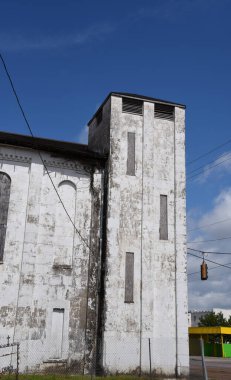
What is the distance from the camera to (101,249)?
70.4 feet

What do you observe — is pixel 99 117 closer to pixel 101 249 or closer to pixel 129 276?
pixel 101 249

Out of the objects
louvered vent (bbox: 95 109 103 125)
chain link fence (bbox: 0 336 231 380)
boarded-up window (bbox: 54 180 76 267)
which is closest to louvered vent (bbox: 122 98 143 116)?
louvered vent (bbox: 95 109 103 125)

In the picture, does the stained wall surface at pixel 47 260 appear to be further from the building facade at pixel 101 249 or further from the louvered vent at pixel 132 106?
the louvered vent at pixel 132 106

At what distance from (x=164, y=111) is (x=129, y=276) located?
9.27 meters

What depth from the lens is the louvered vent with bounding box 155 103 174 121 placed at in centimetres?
2442

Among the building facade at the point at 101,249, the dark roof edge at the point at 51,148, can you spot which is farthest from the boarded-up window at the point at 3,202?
the dark roof edge at the point at 51,148

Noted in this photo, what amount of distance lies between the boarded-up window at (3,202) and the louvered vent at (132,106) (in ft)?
23.9

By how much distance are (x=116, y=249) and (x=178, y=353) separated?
5.64m

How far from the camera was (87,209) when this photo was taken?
72.5ft

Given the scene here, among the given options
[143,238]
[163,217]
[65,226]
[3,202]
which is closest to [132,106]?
[163,217]

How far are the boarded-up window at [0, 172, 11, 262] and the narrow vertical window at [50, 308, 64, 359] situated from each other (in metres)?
3.56

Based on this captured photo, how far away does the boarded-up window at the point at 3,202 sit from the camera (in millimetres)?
20047

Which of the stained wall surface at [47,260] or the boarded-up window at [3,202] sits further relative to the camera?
the boarded-up window at [3,202]

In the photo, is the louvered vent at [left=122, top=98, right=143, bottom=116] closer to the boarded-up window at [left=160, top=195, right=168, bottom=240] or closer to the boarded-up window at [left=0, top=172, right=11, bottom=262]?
the boarded-up window at [left=160, top=195, right=168, bottom=240]
